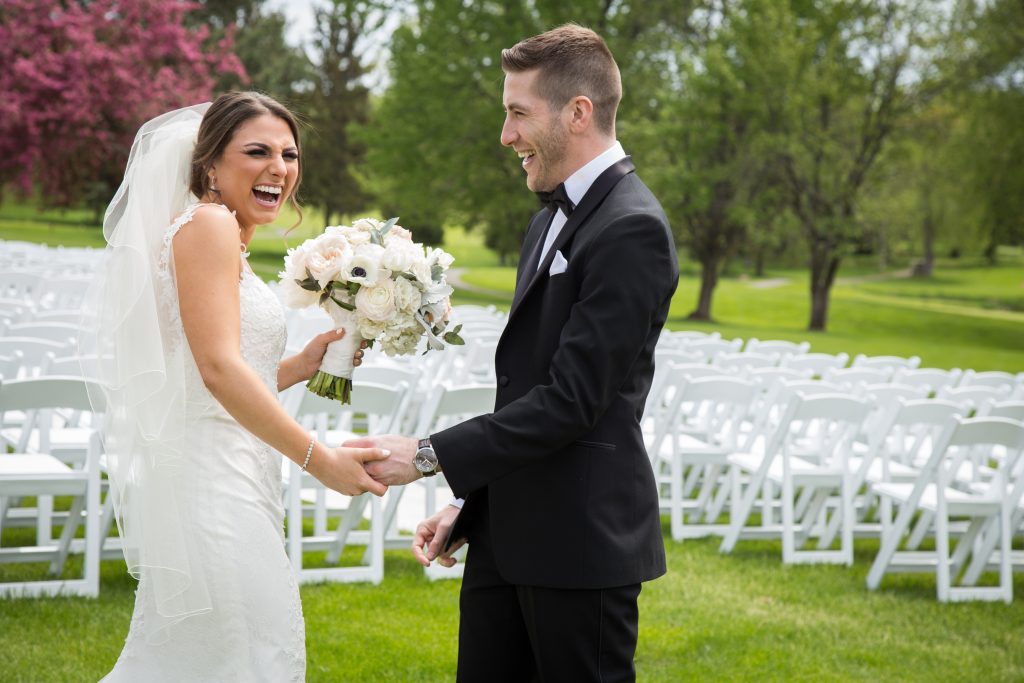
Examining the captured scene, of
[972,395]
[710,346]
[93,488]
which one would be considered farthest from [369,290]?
[710,346]

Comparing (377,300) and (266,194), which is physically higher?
(266,194)

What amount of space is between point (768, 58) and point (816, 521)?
864 inches

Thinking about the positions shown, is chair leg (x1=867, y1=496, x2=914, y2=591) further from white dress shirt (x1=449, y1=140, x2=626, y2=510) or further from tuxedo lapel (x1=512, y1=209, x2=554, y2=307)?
white dress shirt (x1=449, y1=140, x2=626, y2=510)

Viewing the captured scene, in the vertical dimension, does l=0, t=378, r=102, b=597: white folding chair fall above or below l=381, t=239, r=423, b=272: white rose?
below

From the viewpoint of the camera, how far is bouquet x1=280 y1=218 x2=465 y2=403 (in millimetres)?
3115

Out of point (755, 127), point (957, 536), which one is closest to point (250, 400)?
point (957, 536)

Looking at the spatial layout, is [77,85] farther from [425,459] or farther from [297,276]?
[425,459]

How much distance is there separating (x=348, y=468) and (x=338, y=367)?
62 cm

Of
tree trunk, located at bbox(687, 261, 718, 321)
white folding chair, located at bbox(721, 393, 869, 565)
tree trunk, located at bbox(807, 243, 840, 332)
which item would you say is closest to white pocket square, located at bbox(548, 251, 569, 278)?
white folding chair, located at bbox(721, 393, 869, 565)

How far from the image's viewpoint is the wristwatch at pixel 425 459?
258 centimetres

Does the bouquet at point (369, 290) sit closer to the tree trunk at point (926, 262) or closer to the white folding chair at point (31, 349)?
the white folding chair at point (31, 349)

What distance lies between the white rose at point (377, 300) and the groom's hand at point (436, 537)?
633 millimetres

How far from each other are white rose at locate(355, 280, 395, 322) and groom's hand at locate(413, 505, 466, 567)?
63cm

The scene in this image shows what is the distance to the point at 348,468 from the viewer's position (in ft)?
9.04
